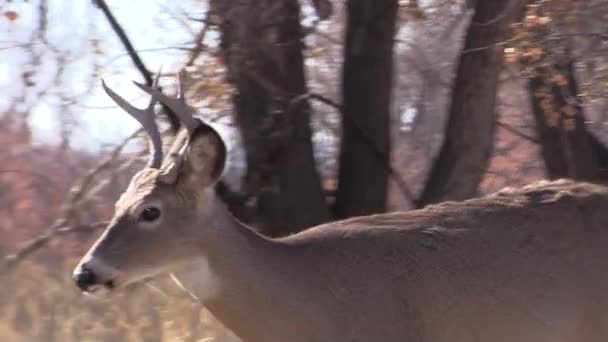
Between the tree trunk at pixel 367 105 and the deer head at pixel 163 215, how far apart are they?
3.75 meters

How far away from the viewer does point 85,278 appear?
24.3 feet

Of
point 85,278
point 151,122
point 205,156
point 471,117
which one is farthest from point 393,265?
point 471,117

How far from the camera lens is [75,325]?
40.5ft

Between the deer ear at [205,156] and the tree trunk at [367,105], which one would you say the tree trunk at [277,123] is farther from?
the deer ear at [205,156]

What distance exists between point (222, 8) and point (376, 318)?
3839 millimetres

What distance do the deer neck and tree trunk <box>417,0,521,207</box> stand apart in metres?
3.57

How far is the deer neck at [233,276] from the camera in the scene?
7.81 m

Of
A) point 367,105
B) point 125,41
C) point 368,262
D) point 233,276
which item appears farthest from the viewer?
point 367,105

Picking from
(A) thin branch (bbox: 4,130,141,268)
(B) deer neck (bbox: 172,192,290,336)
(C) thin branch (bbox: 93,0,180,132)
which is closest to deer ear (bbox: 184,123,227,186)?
(B) deer neck (bbox: 172,192,290,336)

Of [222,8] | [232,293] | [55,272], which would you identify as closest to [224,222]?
[232,293]

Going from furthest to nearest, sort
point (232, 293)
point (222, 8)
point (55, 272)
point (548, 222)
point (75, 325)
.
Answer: point (55, 272)
point (75, 325)
point (222, 8)
point (548, 222)
point (232, 293)

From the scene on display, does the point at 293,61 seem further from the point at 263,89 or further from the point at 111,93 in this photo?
the point at 111,93

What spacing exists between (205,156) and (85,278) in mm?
954

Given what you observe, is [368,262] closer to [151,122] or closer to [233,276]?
[233,276]
